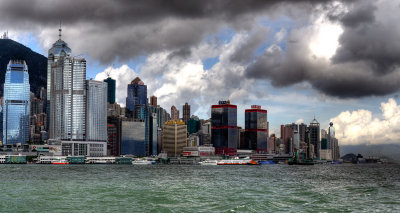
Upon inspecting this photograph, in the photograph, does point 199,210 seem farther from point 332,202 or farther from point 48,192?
point 48,192

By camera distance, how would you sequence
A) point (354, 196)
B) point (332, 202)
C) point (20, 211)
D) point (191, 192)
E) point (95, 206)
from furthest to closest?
1. point (191, 192)
2. point (354, 196)
3. point (332, 202)
4. point (95, 206)
5. point (20, 211)

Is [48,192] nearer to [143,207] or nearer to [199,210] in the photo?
[143,207]

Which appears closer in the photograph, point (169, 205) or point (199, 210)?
point (199, 210)

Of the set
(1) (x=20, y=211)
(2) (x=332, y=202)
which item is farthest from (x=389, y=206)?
(1) (x=20, y=211)

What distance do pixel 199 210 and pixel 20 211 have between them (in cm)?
3030

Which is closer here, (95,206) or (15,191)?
(95,206)

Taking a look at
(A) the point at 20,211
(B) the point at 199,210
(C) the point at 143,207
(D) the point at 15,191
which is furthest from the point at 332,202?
(D) the point at 15,191

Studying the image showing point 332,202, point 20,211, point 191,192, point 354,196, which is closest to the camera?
point 20,211

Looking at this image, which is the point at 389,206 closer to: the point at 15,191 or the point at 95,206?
the point at 95,206

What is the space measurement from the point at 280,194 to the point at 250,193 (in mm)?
6878

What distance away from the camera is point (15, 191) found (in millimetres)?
111812

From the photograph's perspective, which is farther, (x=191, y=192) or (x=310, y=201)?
(x=191, y=192)

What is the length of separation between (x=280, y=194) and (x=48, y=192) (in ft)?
175

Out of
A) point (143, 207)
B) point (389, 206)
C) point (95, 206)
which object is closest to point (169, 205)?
point (143, 207)
